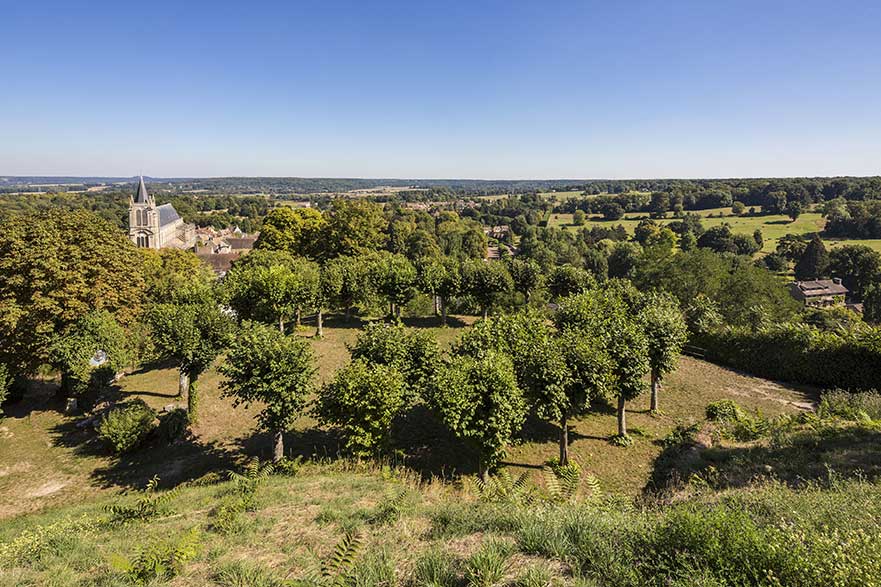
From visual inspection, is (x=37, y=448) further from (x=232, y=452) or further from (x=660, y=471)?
(x=660, y=471)

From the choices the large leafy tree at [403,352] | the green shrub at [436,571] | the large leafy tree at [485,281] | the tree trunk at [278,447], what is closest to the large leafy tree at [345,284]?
the large leafy tree at [485,281]

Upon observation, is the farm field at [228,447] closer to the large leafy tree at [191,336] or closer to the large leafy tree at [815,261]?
the large leafy tree at [191,336]

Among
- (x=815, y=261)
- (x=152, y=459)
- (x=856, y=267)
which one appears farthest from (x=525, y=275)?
(x=856, y=267)

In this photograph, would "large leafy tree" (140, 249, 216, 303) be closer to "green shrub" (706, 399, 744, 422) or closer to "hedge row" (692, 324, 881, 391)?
"green shrub" (706, 399, 744, 422)

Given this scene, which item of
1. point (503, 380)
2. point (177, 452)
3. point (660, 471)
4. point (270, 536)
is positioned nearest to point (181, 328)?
point (177, 452)

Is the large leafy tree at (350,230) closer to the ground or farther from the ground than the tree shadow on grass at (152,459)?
farther from the ground

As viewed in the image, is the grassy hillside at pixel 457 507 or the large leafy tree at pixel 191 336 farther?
the large leafy tree at pixel 191 336

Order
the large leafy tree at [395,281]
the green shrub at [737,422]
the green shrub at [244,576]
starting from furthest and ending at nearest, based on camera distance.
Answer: the large leafy tree at [395,281]
the green shrub at [737,422]
the green shrub at [244,576]
